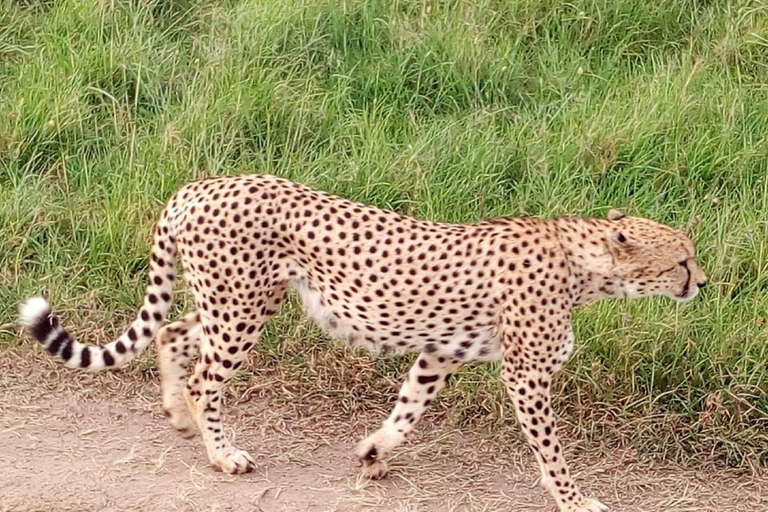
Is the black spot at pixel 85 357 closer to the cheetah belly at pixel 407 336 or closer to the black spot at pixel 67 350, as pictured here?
the black spot at pixel 67 350

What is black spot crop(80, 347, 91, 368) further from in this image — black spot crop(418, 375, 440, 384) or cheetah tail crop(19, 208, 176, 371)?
black spot crop(418, 375, 440, 384)

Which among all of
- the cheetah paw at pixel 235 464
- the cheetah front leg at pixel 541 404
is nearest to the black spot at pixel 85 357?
the cheetah paw at pixel 235 464

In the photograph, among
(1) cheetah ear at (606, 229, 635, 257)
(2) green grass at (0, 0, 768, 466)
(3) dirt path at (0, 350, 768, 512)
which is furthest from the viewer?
(2) green grass at (0, 0, 768, 466)

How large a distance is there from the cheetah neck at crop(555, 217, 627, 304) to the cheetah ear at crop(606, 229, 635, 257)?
29mm

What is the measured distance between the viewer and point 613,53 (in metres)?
5.09

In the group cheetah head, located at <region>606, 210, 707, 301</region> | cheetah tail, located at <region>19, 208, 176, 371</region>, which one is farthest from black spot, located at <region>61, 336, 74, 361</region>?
cheetah head, located at <region>606, 210, 707, 301</region>

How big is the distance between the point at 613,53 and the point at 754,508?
233 cm

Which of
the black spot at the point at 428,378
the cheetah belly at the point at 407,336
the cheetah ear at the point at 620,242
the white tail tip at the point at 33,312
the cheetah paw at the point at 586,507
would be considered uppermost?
the cheetah ear at the point at 620,242

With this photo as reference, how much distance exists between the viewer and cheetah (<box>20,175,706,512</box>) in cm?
318

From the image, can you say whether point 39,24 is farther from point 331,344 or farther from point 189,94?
point 331,344

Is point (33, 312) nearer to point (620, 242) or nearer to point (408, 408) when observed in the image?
point (408, 408)

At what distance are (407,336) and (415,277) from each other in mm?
171

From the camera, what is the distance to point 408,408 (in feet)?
11.2

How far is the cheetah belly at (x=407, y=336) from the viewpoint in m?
3.25
